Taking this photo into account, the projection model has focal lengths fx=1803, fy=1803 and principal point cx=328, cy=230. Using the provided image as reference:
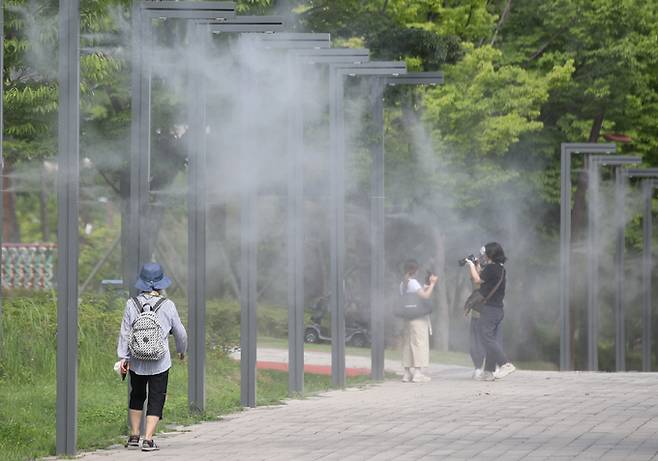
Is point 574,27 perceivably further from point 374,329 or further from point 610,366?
point 374,329

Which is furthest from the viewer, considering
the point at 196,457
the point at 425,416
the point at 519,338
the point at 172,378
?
the point at 519,338

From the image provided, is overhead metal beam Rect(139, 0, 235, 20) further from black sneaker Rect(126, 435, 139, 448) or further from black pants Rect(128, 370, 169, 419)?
black sneaker Rect(126, 435, 139, 448)

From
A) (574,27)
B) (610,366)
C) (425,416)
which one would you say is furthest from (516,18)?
(425,416)

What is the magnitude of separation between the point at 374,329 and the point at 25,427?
9.84 metres

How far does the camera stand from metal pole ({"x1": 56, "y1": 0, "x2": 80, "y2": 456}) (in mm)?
13891

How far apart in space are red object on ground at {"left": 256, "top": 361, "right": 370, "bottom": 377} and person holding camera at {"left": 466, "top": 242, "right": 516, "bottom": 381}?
149 inches

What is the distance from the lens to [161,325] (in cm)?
1431

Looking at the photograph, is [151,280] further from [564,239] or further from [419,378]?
[564,239]

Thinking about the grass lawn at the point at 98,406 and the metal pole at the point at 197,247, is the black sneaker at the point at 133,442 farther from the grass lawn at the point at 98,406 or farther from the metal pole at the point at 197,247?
the metal pole at the point at 197,247

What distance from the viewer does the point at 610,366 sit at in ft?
162

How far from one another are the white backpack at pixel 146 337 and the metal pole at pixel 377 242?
1060cm

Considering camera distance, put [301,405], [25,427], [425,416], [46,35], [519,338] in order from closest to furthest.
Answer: [25,427] → [425,416] → [301,405] → [46,35] → [519,338]

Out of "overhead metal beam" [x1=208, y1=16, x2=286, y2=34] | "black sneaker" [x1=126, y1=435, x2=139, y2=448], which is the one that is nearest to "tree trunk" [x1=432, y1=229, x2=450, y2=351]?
"overhead metal beam" [x1=208, y1=16, x2=286, y2=34]

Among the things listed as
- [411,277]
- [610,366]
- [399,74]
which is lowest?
[610,366]
